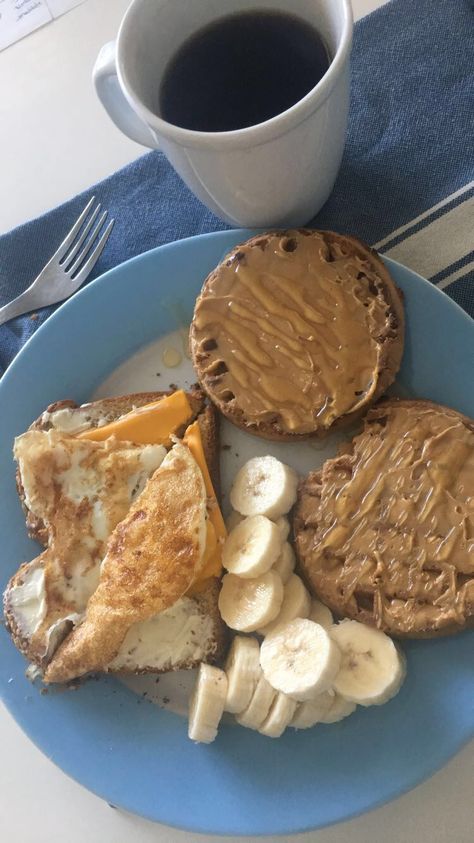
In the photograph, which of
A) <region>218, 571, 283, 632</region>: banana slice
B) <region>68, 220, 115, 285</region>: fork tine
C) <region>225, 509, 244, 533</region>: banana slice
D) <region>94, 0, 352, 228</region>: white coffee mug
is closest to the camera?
<region>94, 0, 352, 228</region>: white coffee mug

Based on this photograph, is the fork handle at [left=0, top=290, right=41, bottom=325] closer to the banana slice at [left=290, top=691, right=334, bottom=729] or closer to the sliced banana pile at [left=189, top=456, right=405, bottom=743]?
the sliced banana pile at [left=189, top=456, right=405, bottom=743]

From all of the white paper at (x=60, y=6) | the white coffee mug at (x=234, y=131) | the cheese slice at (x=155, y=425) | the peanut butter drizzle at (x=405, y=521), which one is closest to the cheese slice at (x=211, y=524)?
the cheese slice at (x=155, y=425)

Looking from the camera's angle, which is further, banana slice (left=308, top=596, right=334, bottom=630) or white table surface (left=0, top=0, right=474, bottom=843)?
white table surface (left=0, top=0, right=474, bottom=843)

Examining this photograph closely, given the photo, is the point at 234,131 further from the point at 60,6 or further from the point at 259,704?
the point at 60,6

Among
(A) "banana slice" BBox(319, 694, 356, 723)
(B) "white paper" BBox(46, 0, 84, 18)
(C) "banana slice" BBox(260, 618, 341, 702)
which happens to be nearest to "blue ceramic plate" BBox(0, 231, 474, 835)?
(A) "banana slice" BBox(319, 694, 356, 723)

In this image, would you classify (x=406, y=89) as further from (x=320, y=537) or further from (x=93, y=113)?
(x=320, y=537)

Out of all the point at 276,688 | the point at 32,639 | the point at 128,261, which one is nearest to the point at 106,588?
the point at 32,639

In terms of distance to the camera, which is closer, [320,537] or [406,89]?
[320,537]

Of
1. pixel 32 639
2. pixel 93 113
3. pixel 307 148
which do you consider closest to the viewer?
pixel 307 148
